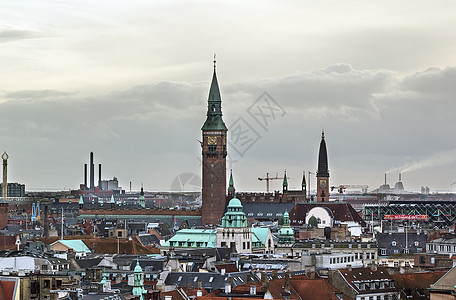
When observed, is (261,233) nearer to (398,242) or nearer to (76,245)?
(398,242)

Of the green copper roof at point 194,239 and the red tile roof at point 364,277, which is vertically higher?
the green copper roof at point 194,239

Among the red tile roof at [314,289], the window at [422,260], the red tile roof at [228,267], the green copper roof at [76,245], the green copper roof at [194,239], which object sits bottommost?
the red tile roof at [314,289]

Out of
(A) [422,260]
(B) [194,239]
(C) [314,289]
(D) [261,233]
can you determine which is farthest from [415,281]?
(B) [194,239]

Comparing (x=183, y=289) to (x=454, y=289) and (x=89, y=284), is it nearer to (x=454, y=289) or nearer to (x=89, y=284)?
(x=89, y=284)

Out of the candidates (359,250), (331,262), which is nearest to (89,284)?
(331,262)

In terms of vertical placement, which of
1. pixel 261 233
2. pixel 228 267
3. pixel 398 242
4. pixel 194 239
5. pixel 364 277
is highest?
pixel 261 233

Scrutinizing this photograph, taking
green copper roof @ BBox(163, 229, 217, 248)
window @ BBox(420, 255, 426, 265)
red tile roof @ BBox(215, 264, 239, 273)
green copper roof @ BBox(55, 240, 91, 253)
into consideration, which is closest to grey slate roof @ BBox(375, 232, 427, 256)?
green copper roof @ BBox(163, 229, 217, 248)

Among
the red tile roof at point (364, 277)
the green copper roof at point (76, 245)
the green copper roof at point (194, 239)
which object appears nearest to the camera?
the red tile roof at point (364, 277)

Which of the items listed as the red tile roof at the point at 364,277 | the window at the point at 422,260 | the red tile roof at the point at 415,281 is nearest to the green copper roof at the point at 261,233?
the window at the point at 422,260

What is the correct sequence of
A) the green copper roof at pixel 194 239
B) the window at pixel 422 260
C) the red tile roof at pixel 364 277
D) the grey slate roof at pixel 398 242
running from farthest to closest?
1. the green copper roof at pixel 194 239
2. the grey slate roof at pixel 398 242
3. the window at pixel 422 260
4. the red tile roof at pixel 364 277

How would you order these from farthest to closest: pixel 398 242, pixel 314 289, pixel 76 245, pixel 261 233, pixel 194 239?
pixel 261 233 < pixel 194 239 < pixel 398 242 < pixel 76 245 < pixel 314 289

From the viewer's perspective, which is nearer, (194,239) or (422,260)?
(422,260)

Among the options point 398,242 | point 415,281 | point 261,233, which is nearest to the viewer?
point 415,281

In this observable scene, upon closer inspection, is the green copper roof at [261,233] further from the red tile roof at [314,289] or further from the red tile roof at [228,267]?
the red tile roof at [314,289]
